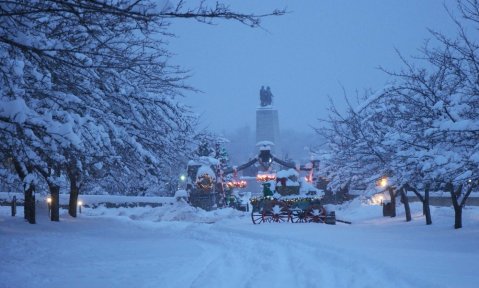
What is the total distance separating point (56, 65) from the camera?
608 cm

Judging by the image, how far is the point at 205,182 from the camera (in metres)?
32.8

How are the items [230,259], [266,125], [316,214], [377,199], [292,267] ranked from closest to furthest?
1. [292,267]
2. [230,259]
3. [316,214]
4. [377,199]
5. [266,125]

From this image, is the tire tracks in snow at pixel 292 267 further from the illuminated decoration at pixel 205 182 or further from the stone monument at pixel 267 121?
the stone monument at pixel 267 121

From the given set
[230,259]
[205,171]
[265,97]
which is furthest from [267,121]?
[230,259]

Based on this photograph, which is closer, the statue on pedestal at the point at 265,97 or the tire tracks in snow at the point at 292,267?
the tire tracks in snow at the point at 292,267

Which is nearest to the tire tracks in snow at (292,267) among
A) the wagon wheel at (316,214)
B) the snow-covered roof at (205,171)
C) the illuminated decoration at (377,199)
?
the wagon wheel at (316,214)

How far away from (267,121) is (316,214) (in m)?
61.1

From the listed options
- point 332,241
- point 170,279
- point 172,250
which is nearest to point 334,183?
point 332,241

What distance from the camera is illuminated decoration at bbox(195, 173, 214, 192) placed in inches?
1281

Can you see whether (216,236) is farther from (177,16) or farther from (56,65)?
(177,16)

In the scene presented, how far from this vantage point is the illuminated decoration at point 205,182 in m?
32.5

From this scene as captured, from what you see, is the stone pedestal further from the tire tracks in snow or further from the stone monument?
the tire tracks in snow

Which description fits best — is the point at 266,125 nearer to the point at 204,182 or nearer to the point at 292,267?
the point at 204,182

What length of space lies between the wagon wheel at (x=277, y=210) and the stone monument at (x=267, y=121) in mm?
58155
